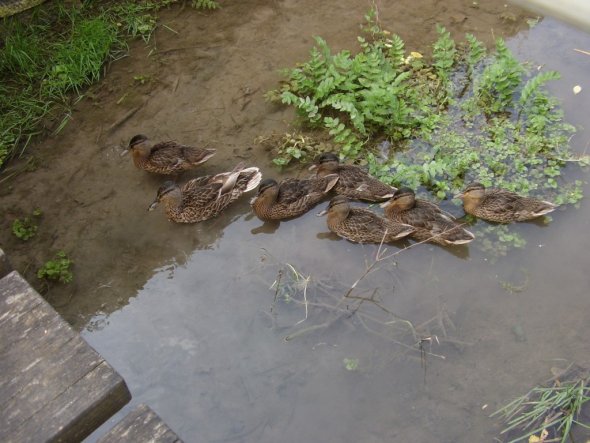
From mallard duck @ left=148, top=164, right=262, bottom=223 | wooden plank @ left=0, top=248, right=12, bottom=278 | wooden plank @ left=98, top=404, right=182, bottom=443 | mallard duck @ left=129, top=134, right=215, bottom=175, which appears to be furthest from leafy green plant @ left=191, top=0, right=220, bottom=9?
wooden plank @ left=98, top=404, right=182, bottom=443

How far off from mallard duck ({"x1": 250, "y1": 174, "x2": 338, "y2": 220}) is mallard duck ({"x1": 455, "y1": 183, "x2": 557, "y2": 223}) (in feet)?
3.96

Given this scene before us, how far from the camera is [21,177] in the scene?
5.70 m

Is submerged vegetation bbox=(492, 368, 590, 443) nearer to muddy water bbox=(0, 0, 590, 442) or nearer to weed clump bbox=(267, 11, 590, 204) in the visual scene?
muddy water bbox=(0, 0, 590, 442)

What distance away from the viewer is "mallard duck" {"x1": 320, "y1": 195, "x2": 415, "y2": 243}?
4.91 m

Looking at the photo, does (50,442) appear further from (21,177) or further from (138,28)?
(138,28)

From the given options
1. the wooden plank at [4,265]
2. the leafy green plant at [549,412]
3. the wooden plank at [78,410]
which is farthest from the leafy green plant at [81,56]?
the leafy green plant at [549,412]

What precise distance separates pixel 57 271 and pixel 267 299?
1794mm

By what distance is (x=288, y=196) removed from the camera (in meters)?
5.19

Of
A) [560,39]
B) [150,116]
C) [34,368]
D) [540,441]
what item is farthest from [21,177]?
[560,39]

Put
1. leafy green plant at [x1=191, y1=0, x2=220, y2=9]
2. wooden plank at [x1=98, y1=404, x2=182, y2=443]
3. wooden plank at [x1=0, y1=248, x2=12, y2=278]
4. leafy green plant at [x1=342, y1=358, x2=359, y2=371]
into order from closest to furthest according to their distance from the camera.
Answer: wooden plank at [x1=98, y1=404, x2=182, y2=443], wooden plank at [x1=0, y1=248, x2=12, y2=278], leafy green plant at [x1=342, y1=358, x2=359, y2=371], leafy green plant at [x1=191, y1=0, x2=220, y2=9]

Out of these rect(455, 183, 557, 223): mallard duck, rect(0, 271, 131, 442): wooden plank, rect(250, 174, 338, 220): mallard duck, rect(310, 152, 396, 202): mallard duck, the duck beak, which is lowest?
the duck beak

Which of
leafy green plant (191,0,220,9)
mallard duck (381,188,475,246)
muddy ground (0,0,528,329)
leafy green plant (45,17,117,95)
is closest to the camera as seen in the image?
mallard duck (381,188,475,246)

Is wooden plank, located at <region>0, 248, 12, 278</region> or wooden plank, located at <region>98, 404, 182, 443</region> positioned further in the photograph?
wooden plank, located at <region>0, 248, 12, 278</region>

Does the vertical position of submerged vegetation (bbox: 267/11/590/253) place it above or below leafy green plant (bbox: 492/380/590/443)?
above
